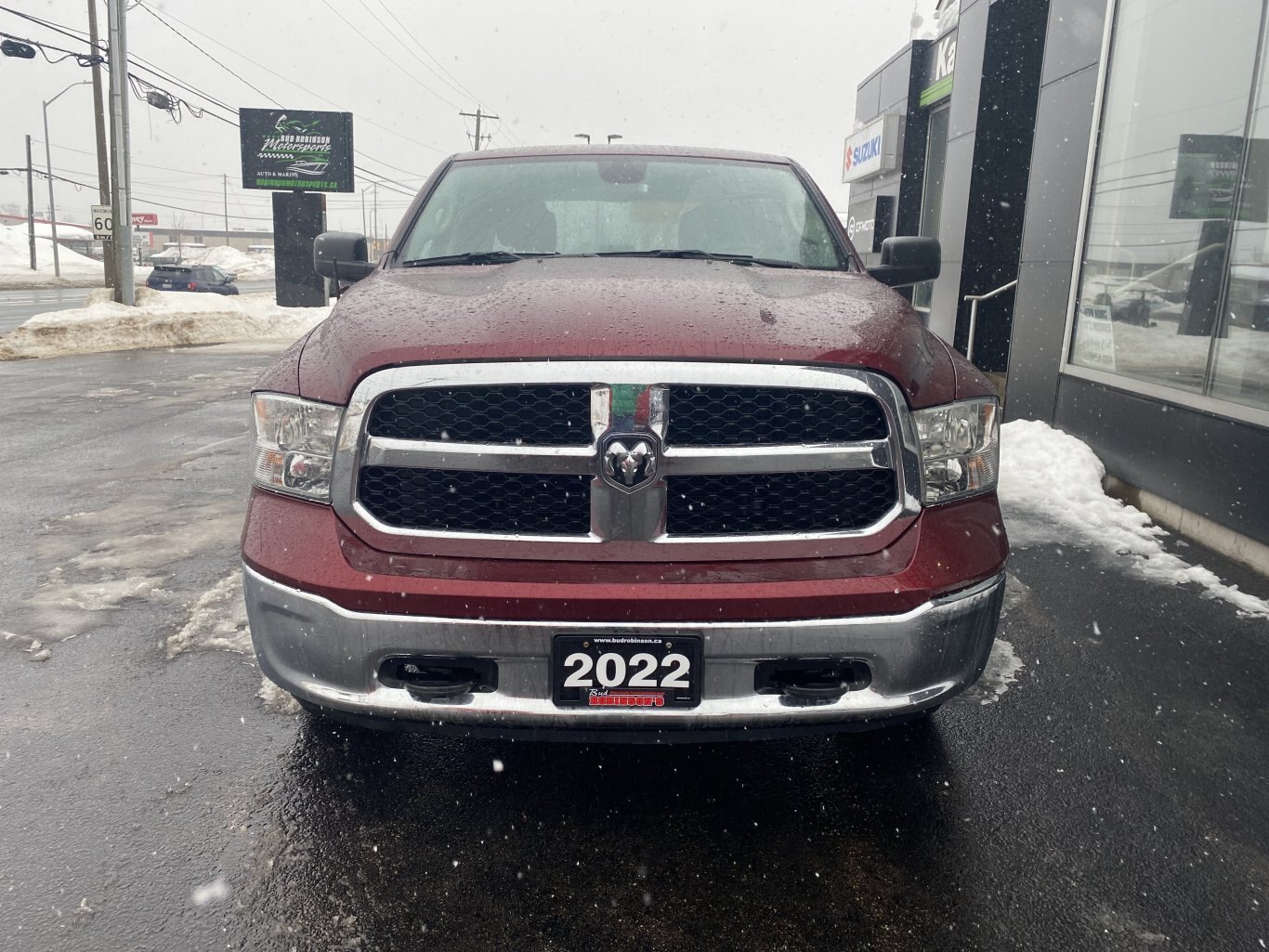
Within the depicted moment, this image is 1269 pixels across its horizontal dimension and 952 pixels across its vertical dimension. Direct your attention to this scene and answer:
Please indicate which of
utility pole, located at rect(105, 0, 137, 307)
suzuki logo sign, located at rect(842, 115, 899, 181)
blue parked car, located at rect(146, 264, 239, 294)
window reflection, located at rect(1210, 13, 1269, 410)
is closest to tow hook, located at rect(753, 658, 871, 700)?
window reflection, located at rect(1210, 13, 1269, 410)

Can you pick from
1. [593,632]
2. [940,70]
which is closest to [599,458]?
[593,632]

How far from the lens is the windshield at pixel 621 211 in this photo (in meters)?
3.51

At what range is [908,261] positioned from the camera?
3.79m

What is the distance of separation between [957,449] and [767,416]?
0.55 m

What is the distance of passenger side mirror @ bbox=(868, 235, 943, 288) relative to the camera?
377cm

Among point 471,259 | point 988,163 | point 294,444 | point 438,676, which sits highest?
point 988,163

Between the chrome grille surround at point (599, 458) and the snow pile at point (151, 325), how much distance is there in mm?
15936

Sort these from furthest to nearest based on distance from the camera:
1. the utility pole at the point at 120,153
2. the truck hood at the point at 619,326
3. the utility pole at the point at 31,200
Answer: the utility pole at the point at 31,200 → the utility pole at the point at 120,153 → the truck hood at the point at 619,326

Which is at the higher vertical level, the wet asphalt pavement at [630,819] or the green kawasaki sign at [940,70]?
the green kawasaki sign at [940,70]

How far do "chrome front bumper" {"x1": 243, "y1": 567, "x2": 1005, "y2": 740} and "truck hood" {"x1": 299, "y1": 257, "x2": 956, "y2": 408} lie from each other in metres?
0.54

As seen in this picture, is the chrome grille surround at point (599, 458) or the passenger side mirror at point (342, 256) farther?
the passenger side mirror at point (342, 256)

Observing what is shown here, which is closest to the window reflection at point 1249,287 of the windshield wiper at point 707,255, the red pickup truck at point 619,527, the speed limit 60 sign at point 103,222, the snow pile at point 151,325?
the windshield wiper at point 707,255

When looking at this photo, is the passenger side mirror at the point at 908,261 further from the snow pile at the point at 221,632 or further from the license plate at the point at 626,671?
the snow pile at the point at 221,632

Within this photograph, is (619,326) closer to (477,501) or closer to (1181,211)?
(477,501)
